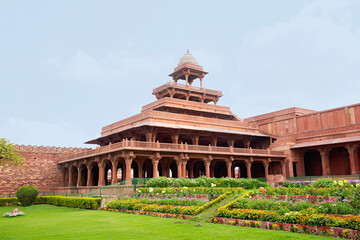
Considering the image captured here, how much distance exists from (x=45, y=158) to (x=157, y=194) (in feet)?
88.7

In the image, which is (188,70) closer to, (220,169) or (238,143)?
(238,143)

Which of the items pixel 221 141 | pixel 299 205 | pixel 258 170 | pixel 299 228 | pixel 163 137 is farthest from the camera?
pixel 258 170

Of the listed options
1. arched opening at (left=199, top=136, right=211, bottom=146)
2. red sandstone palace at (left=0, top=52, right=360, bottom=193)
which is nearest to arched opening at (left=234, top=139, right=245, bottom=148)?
red sandstone palace at (left=0, top=52, right=360, bottom=193)

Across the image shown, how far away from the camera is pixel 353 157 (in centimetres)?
3356

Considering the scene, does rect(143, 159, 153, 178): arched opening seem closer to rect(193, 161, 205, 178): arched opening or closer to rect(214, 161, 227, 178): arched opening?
rect(193, 161, 205, 178): arched opening

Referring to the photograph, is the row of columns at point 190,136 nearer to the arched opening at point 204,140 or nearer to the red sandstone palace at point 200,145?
the red sandstone palace at point 200,145

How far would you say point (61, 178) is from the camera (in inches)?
1652

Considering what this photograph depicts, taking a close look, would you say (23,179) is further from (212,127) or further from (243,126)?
(243,126)

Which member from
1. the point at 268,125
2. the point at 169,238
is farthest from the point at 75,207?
the point at 268,125

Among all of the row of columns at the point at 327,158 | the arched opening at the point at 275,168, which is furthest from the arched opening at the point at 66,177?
the row of columns at the point at 327,158

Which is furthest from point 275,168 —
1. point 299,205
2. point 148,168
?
point 299,205

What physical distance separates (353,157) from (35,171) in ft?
118

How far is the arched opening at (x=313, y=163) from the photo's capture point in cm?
3956

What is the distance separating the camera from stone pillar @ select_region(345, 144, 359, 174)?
33375 millimetres
